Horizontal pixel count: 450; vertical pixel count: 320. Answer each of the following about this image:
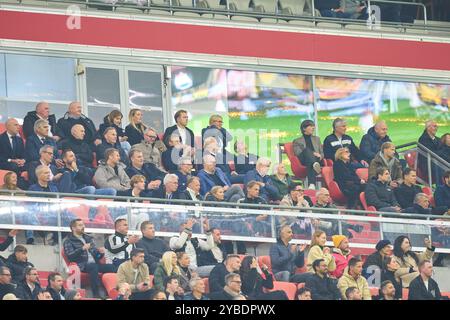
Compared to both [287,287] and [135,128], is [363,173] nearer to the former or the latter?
[135,128]

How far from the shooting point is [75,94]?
2472 cm

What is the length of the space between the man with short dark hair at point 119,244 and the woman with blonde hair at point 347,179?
12.3 feet

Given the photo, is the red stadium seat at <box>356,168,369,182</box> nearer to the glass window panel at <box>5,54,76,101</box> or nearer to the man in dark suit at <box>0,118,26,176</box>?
the glass window panel at <box>5,54,76,101</box>

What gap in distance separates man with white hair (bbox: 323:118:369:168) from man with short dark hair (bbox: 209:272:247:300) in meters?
3.94

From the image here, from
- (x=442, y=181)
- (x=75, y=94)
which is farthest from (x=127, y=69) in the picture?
(x=442, y=181)

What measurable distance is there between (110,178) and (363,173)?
11.6 feet

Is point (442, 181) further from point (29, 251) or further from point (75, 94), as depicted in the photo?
point (29, 251)

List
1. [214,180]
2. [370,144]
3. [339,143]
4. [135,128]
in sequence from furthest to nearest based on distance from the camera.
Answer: [370,144], [339,143], [135,128], [214,180]

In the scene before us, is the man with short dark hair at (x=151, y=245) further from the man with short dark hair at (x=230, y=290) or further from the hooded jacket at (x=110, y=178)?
the hooded jacket at (x=110, y=178)

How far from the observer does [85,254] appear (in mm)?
20625

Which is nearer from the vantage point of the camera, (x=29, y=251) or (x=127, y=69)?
(x=29, y=251)

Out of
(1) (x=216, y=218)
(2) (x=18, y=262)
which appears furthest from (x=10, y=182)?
(1) (x=216, y=218)

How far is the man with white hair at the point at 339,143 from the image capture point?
24453 mm

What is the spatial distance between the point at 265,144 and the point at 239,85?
96 cm
